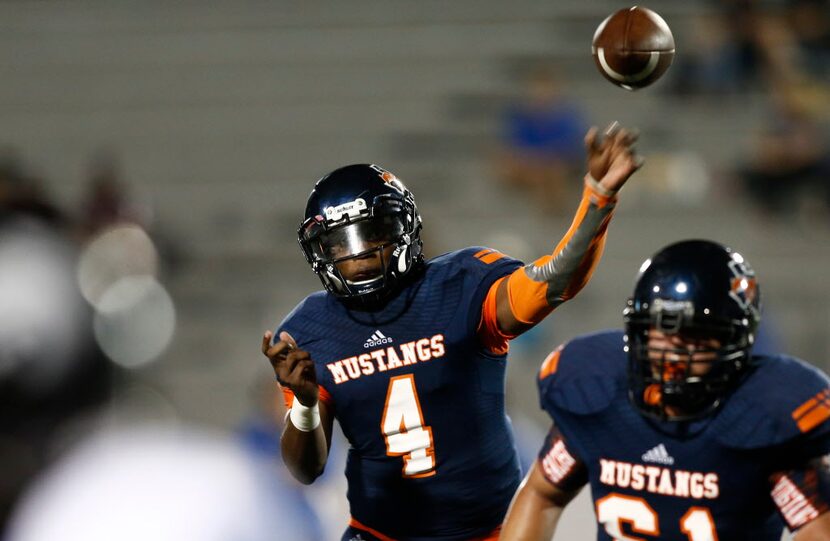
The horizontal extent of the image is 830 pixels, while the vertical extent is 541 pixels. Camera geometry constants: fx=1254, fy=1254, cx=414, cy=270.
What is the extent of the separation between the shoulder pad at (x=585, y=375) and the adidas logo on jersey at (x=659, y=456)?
5.6 inches

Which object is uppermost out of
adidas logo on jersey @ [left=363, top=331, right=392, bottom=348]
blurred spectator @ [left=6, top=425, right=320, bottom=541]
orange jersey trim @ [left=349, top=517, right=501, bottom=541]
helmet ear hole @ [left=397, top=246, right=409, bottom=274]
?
helmet ear hole @ [left=397, top=246, right=409, bottom=274]

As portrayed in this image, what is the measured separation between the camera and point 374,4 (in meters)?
9.17

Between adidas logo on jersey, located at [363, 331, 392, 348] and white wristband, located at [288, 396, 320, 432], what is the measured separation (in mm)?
226

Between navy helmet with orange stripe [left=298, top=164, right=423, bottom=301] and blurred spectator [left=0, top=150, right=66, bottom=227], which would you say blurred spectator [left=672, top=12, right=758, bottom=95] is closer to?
blurred spectator [left=0, top=150, right=66, bottom=227]

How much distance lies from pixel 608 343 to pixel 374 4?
6.65 m

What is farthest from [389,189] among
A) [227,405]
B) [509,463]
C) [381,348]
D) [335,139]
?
[335,139]

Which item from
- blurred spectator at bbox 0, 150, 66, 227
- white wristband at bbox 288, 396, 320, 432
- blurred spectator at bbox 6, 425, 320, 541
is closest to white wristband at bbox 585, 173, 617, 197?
white wristband at bbox 288, 396, 320, 432

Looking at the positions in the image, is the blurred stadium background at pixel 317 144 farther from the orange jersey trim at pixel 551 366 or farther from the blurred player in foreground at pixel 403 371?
the orange jersey trim at pixel 551 366

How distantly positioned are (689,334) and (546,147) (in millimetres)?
5561

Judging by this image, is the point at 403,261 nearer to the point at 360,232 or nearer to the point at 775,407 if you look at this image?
the point at 360,232

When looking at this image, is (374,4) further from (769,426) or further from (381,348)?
(769,426)

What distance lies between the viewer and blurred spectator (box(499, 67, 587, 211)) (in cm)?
816

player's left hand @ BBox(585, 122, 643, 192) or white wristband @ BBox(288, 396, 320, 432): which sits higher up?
player's left hand @ BBox(585, 122, 643, 192)

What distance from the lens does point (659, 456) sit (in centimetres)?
272
